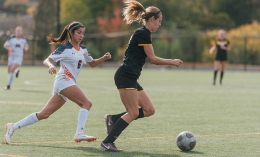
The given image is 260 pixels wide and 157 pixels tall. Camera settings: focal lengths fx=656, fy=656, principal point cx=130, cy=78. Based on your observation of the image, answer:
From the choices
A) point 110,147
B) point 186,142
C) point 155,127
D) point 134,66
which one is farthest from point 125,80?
point 155,127

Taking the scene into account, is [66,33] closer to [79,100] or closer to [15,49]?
[79,100]

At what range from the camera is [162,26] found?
225 ft

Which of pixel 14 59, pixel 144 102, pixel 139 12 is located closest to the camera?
pixel 139 12

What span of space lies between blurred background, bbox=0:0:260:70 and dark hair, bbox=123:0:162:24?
30.5m

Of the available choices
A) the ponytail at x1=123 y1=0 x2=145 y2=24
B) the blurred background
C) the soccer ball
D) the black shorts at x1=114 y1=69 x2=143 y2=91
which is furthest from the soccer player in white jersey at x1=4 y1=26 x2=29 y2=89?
the blurred background

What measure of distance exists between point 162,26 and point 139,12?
59.1 m

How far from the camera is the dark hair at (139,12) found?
968 centimetres

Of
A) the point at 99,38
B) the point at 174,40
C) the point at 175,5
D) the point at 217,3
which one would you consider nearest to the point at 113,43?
the point at 99,38

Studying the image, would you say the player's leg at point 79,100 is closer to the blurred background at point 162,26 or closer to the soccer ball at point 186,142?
the soccer ball at point 186,142

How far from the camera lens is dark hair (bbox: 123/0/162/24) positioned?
9680mm

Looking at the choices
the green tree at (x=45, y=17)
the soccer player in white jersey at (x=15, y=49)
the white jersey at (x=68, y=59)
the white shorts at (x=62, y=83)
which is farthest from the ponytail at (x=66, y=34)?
the green tree at (x=45, y=17)

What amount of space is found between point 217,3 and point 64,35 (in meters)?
69.1

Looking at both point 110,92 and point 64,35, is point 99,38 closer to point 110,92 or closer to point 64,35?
point 110,92

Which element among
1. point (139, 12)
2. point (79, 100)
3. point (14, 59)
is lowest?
point (14, 59)
